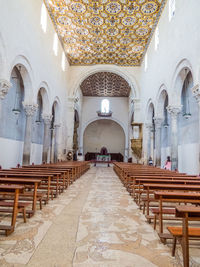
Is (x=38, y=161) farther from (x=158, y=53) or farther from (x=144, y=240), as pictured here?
(x=144, y=240)

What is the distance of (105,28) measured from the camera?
15047mm

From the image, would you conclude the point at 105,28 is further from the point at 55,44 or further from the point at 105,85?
the point at 105,85

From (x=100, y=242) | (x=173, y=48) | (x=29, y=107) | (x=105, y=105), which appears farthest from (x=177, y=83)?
(x=105, y=105)

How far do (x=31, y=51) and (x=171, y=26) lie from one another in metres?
7.83

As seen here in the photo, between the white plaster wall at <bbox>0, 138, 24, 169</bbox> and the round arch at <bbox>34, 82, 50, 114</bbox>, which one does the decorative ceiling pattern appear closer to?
the round arch at <bbox>34, 82, 50, 114</bbox>

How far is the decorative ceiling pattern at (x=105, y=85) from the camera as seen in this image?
23.2 metres

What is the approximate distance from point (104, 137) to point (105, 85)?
960 cm

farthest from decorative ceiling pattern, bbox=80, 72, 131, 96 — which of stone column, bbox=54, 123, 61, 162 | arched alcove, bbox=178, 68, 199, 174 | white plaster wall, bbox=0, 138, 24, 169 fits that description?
white plaster wall, bbox=0, 138, 24, 169

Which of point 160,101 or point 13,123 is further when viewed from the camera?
point 160,101

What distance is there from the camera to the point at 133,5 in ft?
41.7

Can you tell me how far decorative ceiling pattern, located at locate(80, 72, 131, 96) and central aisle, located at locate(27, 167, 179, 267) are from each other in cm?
2021

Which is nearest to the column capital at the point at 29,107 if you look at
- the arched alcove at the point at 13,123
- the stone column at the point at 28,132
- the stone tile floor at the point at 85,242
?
the stone column at the point at 28,132

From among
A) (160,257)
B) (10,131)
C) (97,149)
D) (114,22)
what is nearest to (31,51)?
(10,131)

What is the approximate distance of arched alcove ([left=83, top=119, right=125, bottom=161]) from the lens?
32.0 m
